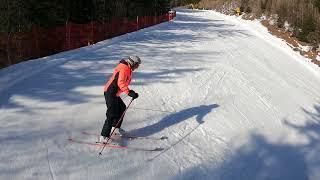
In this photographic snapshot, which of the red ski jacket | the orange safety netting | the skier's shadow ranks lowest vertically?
the skier's shadow

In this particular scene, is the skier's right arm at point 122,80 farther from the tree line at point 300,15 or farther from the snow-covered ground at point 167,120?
the tree line at point 300,15

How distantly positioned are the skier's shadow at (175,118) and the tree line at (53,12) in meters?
7.44

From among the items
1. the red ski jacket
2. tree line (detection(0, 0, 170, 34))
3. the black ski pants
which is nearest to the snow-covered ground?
the black ski pants

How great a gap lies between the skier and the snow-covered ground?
0.42 meters

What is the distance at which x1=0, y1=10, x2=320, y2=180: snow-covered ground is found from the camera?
714 centimetres

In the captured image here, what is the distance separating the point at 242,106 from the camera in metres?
11.8

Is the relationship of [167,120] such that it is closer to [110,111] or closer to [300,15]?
[110,111]

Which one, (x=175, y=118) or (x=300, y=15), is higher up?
(x=300, y=15)

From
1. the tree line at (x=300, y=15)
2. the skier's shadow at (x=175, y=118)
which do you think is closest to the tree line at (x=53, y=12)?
the skier's shadow at (x=175, y=118)

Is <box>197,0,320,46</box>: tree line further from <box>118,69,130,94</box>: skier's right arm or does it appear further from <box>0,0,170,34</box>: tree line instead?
<box>118,69,130,94</box>: skier's right arm

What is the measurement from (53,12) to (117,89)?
13313 millimetres

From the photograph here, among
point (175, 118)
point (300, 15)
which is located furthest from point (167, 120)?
point (300, 15)

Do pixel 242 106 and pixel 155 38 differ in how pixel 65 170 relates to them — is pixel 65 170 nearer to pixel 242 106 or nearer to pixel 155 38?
pixel 242 106

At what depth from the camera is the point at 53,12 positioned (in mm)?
19906
